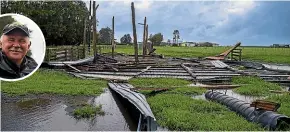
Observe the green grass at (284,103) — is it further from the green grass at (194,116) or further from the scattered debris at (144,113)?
the scattered debris at (144,113)

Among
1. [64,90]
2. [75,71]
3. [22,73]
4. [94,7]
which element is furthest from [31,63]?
[94,7]

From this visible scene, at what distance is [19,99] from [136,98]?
3.83 meters

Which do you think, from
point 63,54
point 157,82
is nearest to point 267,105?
point 157,82

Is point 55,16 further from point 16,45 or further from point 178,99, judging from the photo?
point 16,45

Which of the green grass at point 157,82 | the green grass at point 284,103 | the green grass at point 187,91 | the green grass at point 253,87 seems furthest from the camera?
the green grass at point 157,82

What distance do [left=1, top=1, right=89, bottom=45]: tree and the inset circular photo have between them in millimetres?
33442

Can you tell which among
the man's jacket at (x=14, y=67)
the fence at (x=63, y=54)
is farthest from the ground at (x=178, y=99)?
the fence at (x=63, y=54)

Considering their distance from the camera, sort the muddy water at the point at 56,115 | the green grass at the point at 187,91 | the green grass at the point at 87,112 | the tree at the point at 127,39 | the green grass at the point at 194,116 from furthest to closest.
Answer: the tree at the point at 127,39 < the green grass at the point at 187,91 < the green grass at the point at 87,112 < the muddy water at the point at 56,115 < the green grass at the point at 194,116

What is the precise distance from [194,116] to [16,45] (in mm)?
5770

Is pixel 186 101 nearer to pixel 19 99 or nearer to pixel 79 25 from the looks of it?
pixel 19 99

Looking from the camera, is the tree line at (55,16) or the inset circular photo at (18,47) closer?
the inset circular photo at (18,47)

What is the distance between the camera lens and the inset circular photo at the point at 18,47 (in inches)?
92.2

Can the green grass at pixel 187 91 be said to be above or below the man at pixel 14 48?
below

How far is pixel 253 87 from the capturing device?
504 inches
